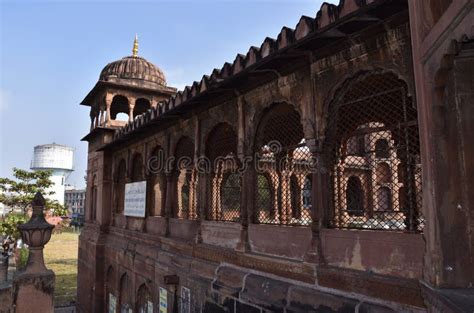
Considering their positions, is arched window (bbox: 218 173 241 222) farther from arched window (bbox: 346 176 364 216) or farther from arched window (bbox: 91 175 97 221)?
arched window (bbox: 91 175 97 221)

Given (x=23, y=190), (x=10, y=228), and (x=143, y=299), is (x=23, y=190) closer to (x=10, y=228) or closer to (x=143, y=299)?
(x=10, y=228)

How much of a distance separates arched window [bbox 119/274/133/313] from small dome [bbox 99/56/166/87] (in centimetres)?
751

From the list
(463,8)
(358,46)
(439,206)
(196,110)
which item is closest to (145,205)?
(196,110)

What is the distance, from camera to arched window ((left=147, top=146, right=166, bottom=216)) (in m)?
10.5

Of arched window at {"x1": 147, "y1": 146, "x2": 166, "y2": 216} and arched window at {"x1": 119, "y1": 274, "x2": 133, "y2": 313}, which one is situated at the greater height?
arched window at {"x1": 147, "y1": 146, "x2": 166, "y2": 216}

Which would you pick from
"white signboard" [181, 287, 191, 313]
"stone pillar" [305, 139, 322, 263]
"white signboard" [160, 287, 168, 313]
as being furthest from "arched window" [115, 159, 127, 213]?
"stone pillar" [305, 139, 322, 263]

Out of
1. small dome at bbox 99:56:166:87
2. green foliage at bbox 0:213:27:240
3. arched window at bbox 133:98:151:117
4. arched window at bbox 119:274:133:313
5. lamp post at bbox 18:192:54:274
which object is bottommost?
arched window at bbox 119:274:133:313

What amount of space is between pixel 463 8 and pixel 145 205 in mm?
9563

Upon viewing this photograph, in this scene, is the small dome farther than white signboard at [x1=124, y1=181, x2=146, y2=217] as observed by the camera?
Yes

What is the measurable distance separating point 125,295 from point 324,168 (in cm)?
916

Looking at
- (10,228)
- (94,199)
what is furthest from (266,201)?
(10,228)

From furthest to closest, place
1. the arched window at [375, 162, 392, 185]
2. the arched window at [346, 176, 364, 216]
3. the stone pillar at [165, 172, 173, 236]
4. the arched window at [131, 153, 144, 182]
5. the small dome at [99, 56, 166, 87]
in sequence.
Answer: the small dome at [99, 56, 166, 87], the arched window at [346, 176, 364, 216], the arched window at [131, 153, 144, 182], the arched window at [375, 162, 392, 185], the stone pillar at [165, 172, 173, 236]

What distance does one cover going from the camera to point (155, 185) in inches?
433

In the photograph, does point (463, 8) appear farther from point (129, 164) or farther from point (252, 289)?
point (129, 164)
